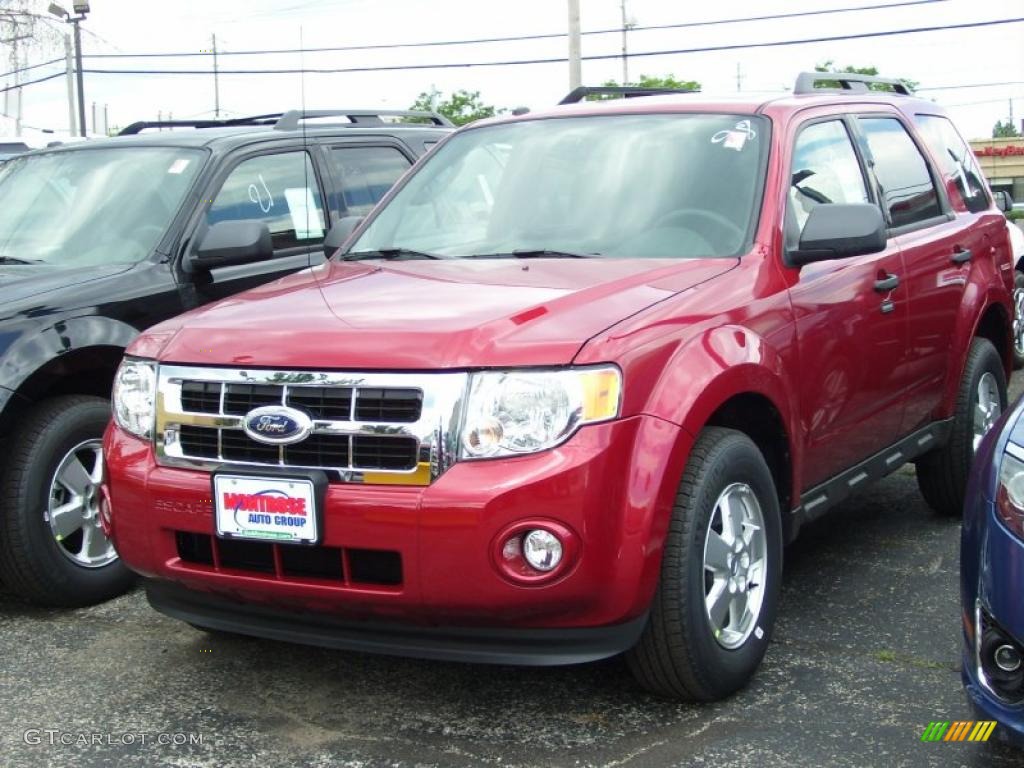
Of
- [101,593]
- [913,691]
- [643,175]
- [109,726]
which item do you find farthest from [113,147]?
[913,691]

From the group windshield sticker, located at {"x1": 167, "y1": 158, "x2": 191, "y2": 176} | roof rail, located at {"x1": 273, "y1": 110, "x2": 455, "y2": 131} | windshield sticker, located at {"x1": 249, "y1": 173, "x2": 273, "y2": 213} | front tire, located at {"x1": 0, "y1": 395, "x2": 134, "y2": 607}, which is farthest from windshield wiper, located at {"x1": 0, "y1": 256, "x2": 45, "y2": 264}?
roof rail, located at {"x1": 273, "y1": 110, "x2": 455, "y2": 131}

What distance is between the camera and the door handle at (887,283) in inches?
190

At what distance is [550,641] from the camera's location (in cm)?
344

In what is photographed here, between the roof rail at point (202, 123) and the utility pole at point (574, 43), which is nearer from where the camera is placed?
the roof rail at point (202, 123)

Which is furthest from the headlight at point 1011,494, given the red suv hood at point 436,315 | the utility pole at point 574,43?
the utility pole at point 574,43

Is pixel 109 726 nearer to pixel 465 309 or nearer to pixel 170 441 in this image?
pixel 170 441

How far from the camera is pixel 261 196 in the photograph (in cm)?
618

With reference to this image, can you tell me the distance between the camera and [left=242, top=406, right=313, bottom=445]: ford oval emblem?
137 inches

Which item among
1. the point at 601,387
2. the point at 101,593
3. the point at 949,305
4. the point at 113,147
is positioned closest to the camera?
the point at 601,387

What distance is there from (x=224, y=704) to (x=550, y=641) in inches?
45.1

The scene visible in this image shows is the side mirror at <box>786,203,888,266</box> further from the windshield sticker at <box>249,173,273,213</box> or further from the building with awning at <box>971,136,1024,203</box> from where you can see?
the building with awning at <box>971,136,1024,203</box>

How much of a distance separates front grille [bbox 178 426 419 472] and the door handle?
2.20m

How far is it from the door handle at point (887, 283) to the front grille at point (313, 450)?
2.20 meters

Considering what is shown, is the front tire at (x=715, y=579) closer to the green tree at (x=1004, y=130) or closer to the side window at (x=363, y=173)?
the side window at (x=363, y=173)
